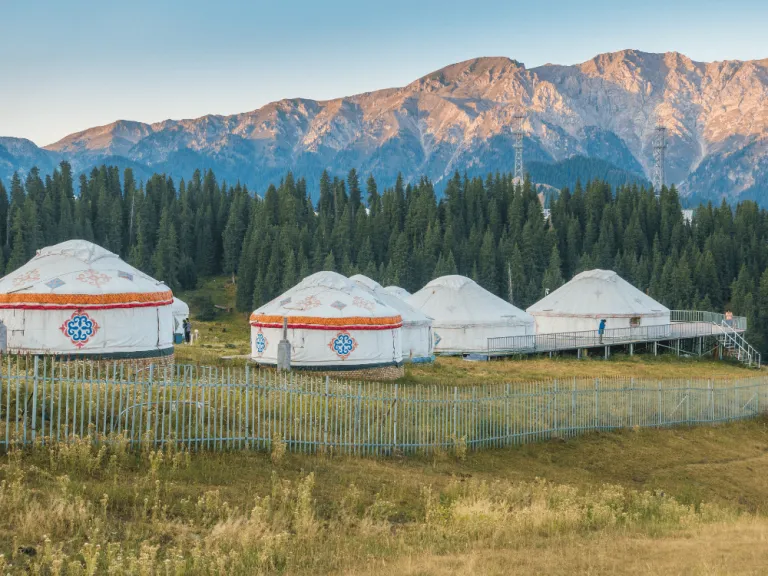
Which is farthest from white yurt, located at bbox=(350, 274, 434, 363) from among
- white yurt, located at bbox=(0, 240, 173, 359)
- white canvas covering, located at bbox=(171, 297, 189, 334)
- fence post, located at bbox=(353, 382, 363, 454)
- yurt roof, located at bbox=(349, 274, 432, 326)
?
fence post, located at bbox=(353, 382, 363, 454)

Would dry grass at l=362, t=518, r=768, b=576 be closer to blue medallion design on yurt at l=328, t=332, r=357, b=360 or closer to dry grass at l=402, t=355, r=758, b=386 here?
blue medallion design on yurt at l=328, t=332, r=357, b=360

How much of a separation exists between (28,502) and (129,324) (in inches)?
656

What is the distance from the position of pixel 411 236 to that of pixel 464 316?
50954mm

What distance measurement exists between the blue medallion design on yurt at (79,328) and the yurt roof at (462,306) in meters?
22.5

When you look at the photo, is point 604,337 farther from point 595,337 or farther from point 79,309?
point 79,309

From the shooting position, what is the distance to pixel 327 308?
29766 mm

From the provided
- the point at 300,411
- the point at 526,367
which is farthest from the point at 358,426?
the point at 526,367

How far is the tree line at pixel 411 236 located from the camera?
85.8m

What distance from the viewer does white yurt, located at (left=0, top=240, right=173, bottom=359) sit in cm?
2662

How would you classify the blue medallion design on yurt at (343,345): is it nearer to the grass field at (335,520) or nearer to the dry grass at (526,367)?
the dry grass at (526,367)

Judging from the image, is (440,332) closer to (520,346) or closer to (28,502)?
(520,346)

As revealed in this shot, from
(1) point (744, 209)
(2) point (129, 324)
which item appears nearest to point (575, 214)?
(1) point (744, 209)

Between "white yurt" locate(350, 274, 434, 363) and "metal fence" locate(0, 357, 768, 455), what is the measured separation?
1521cm

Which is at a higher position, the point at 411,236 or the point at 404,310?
the point at 411,236
